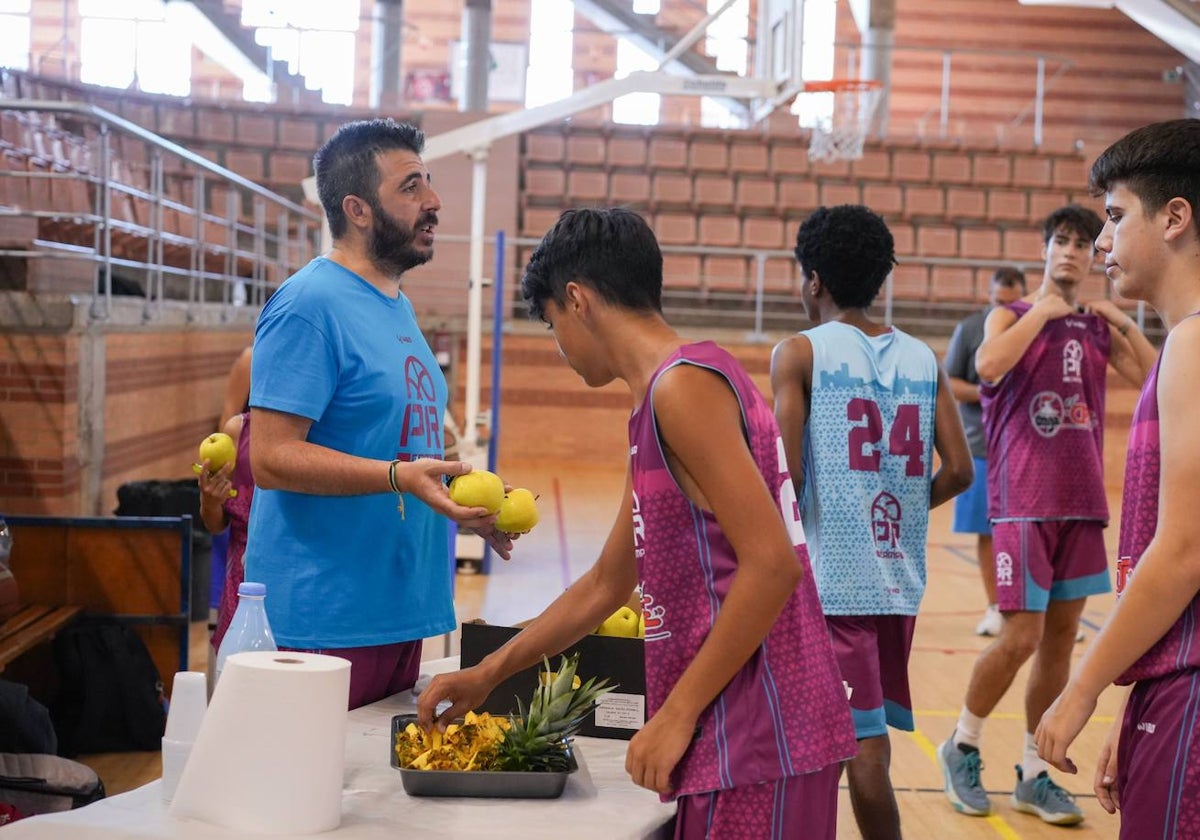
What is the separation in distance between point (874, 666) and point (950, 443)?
54 cm

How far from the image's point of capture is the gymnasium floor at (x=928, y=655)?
151 inches

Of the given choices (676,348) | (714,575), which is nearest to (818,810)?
(714,575)

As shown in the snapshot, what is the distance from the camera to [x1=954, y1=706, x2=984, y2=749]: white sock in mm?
3811

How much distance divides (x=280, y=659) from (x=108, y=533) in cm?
329

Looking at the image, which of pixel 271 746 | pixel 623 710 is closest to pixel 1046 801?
pixel 623 710

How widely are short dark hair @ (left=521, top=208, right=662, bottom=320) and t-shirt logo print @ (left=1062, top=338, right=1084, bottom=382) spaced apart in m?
2.38

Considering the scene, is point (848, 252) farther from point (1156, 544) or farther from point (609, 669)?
point (1156, 544)

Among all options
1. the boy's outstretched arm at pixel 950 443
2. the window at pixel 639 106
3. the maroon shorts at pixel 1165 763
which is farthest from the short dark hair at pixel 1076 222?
the window at pixel 639 106

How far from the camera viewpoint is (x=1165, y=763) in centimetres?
170

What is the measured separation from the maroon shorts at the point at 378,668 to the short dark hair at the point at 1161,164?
1.42m

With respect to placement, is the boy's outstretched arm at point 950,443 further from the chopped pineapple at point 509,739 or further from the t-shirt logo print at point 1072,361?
the chopped pineapple at point 509,739

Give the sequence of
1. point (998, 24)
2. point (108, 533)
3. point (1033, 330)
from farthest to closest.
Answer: point (998, 24) < point (108, 533) < point (1033, 330)

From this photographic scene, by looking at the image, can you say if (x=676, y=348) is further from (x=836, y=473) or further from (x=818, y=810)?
(x=836, y=473)

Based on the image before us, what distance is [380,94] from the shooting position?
1551 centimetres
